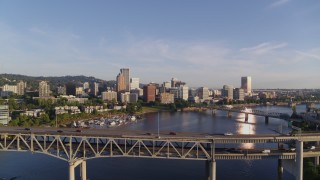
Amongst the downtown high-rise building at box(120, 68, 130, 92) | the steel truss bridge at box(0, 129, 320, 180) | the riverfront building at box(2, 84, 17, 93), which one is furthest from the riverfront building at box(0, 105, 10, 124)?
the downtown high-rise building at box(120, 68, 130, 92)

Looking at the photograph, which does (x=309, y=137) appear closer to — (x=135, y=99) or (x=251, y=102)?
(x=135, y=99)

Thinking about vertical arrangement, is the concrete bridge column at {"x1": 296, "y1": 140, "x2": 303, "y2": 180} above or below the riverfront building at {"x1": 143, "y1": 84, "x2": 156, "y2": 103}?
below

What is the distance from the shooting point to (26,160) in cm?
3053

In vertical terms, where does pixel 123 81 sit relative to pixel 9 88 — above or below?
above

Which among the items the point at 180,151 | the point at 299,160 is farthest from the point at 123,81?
the point at 299,160

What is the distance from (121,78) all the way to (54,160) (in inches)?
4615

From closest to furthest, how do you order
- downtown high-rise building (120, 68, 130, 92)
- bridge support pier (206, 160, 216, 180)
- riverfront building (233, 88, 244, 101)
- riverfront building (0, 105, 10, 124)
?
bridge support pier (206, 160, 216, 180), riverfront building (0, 105, 10, 124), riverfront building (233, 88, 244, 101), downtown high-rise building (120, 68, 130, 92)

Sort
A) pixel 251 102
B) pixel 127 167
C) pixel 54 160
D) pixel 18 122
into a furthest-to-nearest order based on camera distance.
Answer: pixel 251 102 → pixel 18 122 → pixel 54 160 → pixel 127 167

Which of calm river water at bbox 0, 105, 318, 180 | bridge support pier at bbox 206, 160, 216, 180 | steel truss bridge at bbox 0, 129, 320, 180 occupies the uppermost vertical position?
steel truss bridge at bbox 0, 129, 320, 180

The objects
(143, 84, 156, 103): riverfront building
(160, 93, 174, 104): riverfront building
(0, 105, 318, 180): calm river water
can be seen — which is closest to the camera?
(0, 105, 318, 180): calm river water

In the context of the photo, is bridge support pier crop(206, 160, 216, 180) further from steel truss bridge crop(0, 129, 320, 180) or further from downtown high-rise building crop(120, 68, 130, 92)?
downtown high-rise building crop(120, 68, 130, 92)

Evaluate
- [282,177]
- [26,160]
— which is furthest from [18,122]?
[282,177]

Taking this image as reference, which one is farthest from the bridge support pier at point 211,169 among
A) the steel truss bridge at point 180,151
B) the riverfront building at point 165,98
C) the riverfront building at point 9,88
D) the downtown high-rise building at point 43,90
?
the riverfront building at point 9,88

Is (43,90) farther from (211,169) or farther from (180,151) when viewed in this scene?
(211,169)
